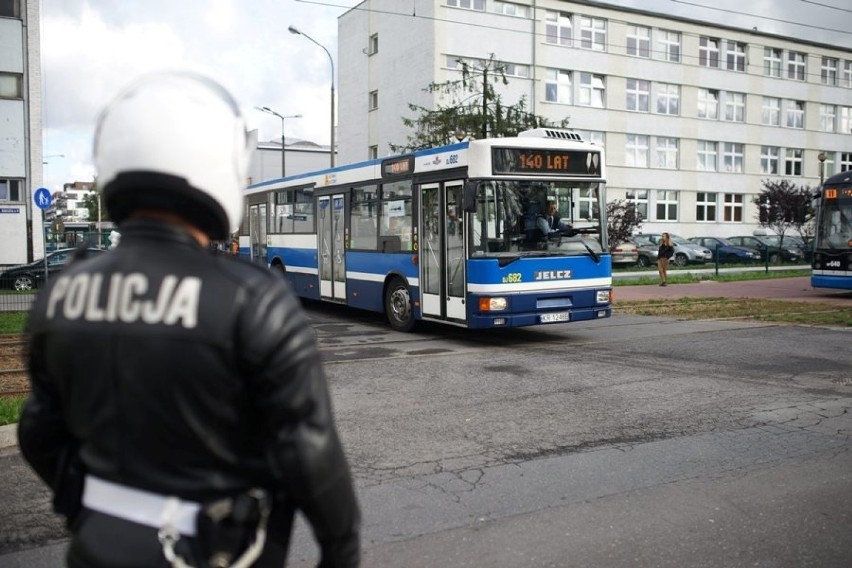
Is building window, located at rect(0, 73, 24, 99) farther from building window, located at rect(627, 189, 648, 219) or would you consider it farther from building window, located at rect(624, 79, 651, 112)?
building window, located at rect(627, 189, 648, 219)

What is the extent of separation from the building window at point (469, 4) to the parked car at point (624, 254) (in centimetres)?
1546

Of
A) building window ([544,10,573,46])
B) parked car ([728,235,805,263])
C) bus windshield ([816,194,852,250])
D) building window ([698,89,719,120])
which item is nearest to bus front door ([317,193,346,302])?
bus windshield ([816,194,852,250])

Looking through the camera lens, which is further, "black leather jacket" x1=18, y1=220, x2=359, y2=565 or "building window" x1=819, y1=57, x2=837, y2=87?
"building window" x1=819, y1=57, x2=837, y2=87

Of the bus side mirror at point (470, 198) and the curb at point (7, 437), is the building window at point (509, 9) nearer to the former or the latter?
the bus side mirror at point (470, 198)

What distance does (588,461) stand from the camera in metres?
6.00

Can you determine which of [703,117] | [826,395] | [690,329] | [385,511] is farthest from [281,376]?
[703,117]

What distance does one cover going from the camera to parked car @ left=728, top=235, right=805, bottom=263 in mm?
37438

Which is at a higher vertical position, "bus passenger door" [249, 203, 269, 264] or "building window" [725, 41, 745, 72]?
"building window" [725, 41, 745, 72]

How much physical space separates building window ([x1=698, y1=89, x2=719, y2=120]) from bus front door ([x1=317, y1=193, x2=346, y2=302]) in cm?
4046

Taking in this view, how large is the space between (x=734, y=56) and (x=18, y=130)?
41.2m

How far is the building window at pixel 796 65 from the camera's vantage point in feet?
178

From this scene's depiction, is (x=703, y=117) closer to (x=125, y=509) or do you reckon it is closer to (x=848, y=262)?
(x=848, y=262)

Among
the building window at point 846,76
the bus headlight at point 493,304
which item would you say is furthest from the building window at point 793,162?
the bus headlight at point 493,304

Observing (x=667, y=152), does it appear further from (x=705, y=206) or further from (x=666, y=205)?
(x=705, y=206)
